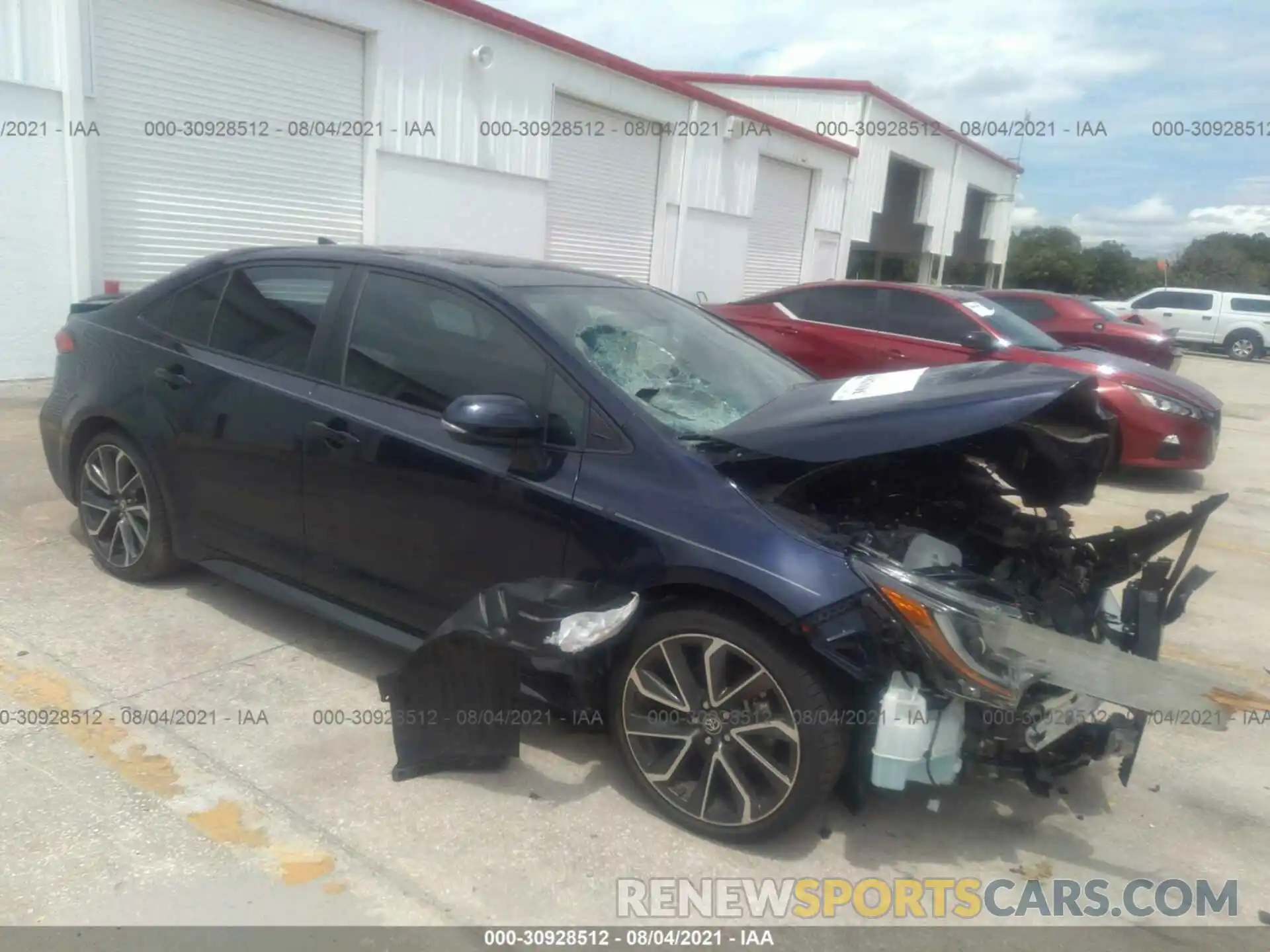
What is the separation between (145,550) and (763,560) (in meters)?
2.96

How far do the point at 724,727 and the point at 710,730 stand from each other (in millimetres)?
48

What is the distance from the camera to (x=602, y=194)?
14.3 meters

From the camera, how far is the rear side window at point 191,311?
4188mm

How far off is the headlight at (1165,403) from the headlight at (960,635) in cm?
596

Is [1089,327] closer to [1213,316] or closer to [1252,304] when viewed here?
[1213,316]

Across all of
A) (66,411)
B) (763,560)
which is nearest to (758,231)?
(66,411)

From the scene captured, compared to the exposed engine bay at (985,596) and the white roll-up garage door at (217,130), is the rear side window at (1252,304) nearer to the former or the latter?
the white roll-up garage door at (217,130)

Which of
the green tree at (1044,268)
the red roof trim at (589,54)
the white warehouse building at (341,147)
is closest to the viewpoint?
the white warehouse building at (341,147)

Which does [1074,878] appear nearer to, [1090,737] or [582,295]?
[1090,737]

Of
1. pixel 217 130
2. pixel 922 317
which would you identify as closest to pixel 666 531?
pixel 922 317

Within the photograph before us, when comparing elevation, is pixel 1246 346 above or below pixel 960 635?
below

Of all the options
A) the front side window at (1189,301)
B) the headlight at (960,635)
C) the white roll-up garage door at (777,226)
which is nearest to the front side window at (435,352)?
the headlight at (960,635)

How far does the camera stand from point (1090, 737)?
9.89ft

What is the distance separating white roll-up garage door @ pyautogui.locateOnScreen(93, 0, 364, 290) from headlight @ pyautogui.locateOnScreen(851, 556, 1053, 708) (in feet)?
27.0
